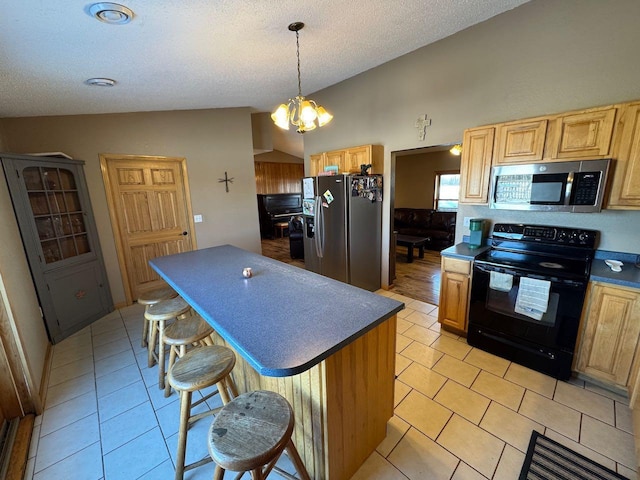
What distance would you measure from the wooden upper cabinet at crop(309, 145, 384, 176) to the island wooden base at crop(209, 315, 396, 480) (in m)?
2.64

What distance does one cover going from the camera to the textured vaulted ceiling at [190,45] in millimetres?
1506

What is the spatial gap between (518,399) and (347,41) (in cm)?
336

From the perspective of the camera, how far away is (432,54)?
2.95m

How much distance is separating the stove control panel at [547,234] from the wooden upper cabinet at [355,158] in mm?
1679

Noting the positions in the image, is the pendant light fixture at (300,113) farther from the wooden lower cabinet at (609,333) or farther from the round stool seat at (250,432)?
the wooden lower cabinet at (609,333)

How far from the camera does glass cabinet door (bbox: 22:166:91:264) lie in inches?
107

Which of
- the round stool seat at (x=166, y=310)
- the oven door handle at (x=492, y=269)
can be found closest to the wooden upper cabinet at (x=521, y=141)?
the oven door handle at (x=492, y=269)

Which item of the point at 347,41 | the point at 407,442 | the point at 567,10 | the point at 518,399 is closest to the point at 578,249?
the point at 518,399

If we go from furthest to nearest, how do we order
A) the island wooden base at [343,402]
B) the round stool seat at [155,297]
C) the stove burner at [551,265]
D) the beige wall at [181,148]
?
the beige wall at [181,148]
the round stool seat at [155,297]
the stove burner at [551,265]
the island wooden base at [343,402]

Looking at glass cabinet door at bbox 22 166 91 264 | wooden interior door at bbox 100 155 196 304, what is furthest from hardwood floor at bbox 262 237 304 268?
glass cabinet door at bbox 22 166 91 264

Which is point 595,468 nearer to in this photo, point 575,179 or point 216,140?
point 575,179

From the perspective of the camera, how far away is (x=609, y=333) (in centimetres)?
185

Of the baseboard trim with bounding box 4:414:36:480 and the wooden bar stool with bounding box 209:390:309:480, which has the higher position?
Answer: the wooden bar stool with bounding box 209:390:309:480

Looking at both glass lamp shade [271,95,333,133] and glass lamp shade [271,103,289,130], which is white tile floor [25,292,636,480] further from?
glass lamp shade [271,103,289,130]
